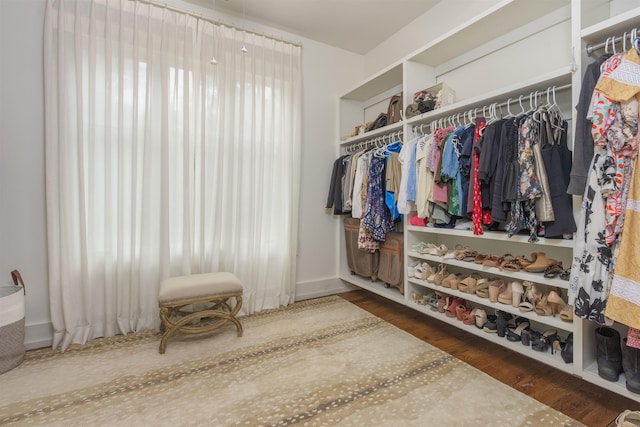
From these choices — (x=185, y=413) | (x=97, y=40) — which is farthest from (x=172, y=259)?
(x=97, y=40)

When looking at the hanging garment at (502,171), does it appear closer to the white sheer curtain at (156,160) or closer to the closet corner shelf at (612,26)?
the closet corner shelf at (612,26)

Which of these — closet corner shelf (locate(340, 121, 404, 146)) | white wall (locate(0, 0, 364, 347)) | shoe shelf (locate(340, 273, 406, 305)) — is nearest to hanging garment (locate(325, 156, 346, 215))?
closet corner shelf (locate(340, 121, 404, 146))

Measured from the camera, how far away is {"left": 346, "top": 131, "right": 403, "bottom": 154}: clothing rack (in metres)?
2.83

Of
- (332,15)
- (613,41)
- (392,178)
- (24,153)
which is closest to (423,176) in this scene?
(392,178)

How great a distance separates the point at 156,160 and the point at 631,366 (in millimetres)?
3189

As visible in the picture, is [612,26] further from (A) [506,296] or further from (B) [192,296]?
(B) [192,296]

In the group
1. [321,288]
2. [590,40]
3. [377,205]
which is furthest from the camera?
[321,288]

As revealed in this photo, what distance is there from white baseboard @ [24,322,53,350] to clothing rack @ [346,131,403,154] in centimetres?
305

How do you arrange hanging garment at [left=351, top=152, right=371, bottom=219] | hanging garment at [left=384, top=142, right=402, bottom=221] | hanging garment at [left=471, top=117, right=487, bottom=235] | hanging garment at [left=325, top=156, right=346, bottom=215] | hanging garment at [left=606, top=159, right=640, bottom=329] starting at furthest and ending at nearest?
hanging garment at [left=325, top=156, right=346, bottom=215] → hanging garment at [left=351, top=152, right=371, bottom=219] → hanging garment at [left=384, top=142, right=402, bottom=221] → hanging garment at [left=471, top=117, right=487, bottom=235] → hanging garment at [left=606, top=159, right=640, bottom=329]

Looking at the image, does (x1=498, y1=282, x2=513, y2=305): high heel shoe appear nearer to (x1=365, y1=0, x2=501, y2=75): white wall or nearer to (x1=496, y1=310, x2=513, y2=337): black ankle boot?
(x1=496, y1=310, x2=513, y2=337): black ankle boot

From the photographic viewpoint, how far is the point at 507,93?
1836mm

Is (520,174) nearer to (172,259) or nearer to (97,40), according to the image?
(172,259)

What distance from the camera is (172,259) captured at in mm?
2486

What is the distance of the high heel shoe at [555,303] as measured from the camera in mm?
1638
